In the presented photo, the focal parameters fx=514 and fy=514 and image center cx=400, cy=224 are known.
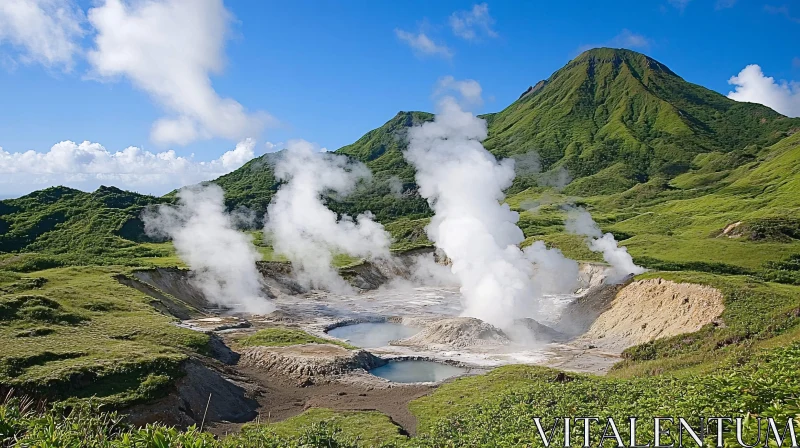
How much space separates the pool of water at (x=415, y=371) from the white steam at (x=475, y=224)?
19095mm

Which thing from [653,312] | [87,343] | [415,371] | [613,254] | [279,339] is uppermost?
[613,254]

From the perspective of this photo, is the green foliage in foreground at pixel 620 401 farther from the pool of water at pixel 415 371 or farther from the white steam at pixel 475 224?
the white steam at pixel 475 224

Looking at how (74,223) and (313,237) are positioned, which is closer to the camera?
(313,237)

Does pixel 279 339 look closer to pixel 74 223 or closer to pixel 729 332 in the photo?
pixel 729 332

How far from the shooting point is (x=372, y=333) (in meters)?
69.5

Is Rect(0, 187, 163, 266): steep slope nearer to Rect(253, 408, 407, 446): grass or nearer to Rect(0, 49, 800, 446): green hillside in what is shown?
Rect(0, 49, 800, 446): green hillside

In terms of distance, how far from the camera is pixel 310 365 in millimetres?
48062

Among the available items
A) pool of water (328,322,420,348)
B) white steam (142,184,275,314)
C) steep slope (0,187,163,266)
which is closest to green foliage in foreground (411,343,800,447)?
pool of water (328,322,420,348)

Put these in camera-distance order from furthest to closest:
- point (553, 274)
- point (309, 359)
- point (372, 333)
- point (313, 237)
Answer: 1. point (313, 237)
2. point (553, 274)
3. point (372, 333)
4. point (309, 359)


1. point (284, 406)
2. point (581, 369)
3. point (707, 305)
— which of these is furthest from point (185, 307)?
point (707, 305)

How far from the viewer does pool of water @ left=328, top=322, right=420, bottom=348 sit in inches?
2518

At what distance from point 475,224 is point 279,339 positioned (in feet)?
110

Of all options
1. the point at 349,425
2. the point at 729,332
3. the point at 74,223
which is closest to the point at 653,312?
the point at 729,332

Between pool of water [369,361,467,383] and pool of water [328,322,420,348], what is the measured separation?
9.62 metres
